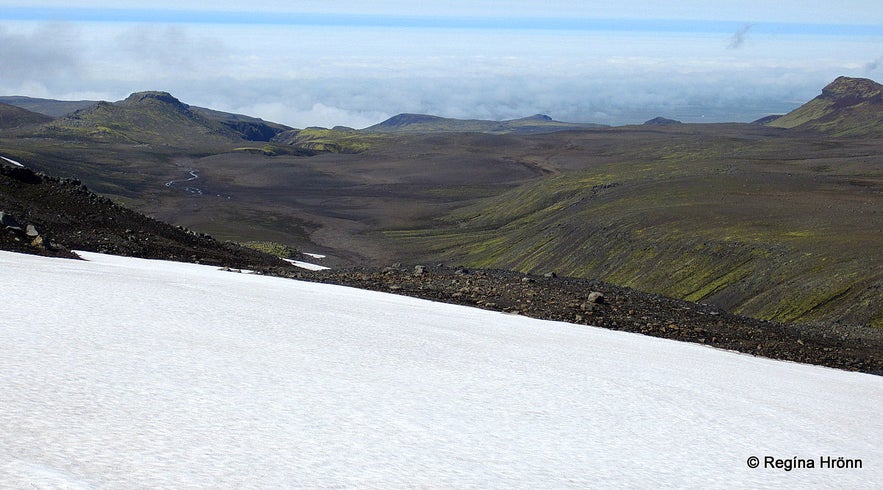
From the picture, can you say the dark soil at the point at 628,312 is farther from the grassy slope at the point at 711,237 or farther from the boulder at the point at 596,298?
the grassy slope at the point at 711,237

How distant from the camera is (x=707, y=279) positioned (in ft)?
168

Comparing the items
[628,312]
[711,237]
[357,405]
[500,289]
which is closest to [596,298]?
[628,312]

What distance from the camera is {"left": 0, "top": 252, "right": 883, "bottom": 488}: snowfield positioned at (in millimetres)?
6969

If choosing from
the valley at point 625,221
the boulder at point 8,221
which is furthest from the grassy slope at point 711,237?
the boulder at point 8,221

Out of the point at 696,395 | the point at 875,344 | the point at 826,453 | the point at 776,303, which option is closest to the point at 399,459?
the point at 826,453

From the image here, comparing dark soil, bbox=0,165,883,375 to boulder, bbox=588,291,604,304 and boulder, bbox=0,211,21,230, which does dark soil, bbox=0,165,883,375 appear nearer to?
boulder, bbox=588,291,604,304

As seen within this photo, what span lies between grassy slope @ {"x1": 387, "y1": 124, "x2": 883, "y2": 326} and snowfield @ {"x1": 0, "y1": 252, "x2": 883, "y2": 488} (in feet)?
82.6

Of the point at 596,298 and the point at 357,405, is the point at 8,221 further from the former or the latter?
the point at 357,405

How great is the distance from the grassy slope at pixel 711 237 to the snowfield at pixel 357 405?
82.6 ft

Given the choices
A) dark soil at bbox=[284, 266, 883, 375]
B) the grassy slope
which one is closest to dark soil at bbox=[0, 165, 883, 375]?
dark soil at bbox=[284, 266, 883, 375]

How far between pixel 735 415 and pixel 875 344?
17.1m

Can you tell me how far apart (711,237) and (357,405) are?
53693mm

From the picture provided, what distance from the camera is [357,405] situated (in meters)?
9.57

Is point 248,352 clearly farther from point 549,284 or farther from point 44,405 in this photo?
point 549,284
